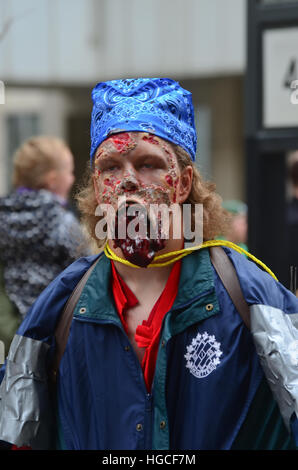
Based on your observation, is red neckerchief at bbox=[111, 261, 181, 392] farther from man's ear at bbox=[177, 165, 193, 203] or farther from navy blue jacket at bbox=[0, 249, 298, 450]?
man's ear at bbox=[177, 165, 193, 203]

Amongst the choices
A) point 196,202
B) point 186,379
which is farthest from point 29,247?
point 186,379

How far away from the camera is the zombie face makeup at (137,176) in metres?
2.06

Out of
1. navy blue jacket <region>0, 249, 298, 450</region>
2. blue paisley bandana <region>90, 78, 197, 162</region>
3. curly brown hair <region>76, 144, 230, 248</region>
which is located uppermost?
blue paisley bandana <region>90, 78, 197, 162</region>

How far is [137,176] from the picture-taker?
2.08 metres

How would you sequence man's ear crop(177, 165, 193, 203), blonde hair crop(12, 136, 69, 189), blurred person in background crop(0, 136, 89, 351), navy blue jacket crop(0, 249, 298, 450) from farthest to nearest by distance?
blonde hair crop(12, 136, 69, 189) < blurred person in background crop(0, 136, 89, 351) < man's ear crop(177, 165, 193, 203) < navy blue jacket crop(0, 249, 298, 450)

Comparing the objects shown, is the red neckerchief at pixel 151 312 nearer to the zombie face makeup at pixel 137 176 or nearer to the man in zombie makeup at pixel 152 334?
the man in zombie makeup at pixel 152 334

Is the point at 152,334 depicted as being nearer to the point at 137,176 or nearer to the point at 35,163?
the point at 137,176

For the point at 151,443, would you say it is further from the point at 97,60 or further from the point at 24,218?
the point at 97,60

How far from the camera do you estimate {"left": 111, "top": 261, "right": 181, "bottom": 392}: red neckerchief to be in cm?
212

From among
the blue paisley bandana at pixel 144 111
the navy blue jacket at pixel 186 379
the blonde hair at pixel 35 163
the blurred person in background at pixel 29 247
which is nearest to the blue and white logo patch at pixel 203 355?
the navy blue jacket at pixel 186 379

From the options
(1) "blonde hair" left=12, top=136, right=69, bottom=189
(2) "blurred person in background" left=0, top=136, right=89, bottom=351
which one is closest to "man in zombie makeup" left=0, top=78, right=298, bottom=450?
(2) "blurred person in background" left=0, top=136, right=89, bottom=351

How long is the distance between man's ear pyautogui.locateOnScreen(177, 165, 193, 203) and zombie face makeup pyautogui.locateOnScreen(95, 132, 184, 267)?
2.9 inches

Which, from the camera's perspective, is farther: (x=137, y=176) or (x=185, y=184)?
(x=185, y=184)

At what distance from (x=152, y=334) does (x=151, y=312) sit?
77 millimetres
